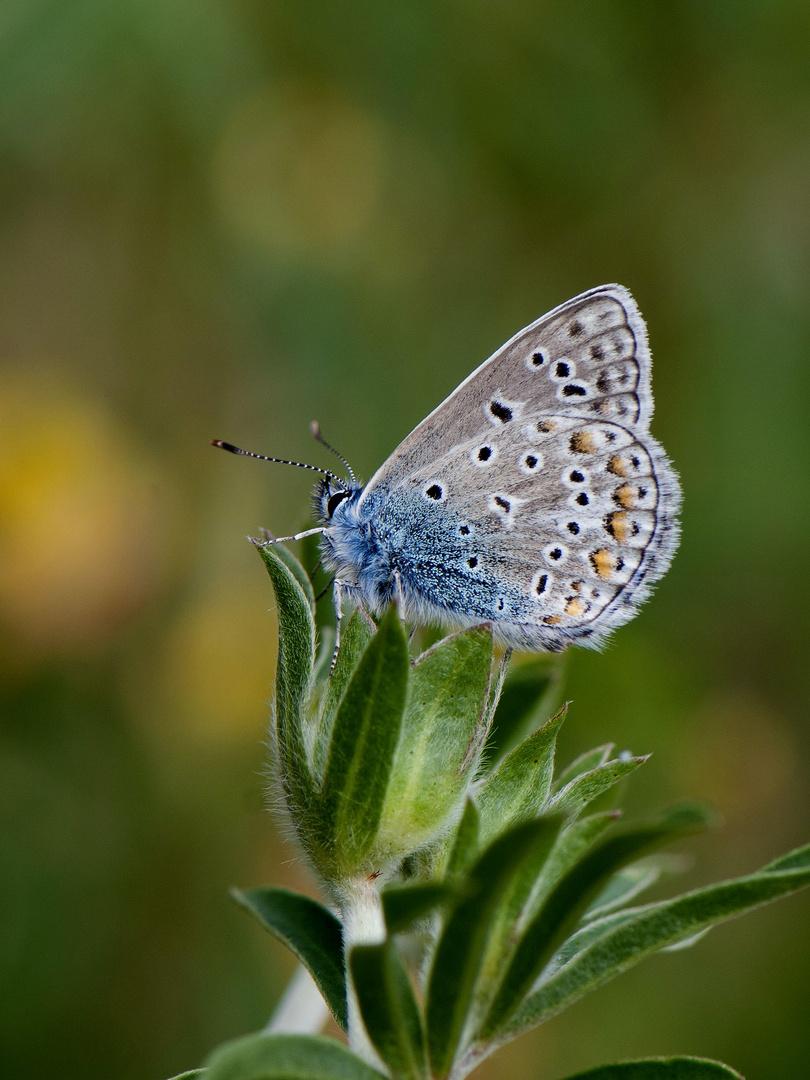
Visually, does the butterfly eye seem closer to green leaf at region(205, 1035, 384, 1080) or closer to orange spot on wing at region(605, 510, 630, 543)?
orange spot on wing at region(605, 510, 630, 543)

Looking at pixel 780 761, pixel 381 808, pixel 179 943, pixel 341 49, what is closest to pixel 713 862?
pixel 780 761

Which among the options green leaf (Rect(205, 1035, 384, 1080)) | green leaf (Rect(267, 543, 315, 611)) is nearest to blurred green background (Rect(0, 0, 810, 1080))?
green leaf (Rect(267, 543, 315, 611))

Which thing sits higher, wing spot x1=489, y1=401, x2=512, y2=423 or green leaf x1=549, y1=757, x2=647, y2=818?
wing spot x1=489, y1=401, x2=512, y2=423

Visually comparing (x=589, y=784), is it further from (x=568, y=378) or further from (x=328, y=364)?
(x=328, y=364)

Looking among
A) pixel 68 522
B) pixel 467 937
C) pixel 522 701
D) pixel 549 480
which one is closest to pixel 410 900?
pixel 467 937

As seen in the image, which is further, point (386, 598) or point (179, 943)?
point (179, 943)

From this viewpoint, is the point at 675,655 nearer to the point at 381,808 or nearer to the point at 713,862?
the point at 713,862

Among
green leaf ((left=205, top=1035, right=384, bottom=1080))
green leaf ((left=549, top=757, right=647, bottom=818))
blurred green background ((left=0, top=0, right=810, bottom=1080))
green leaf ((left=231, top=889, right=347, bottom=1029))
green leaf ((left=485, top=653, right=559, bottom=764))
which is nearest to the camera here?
green leaf ((left=205, top=1035, right=384, bottom=1080))
